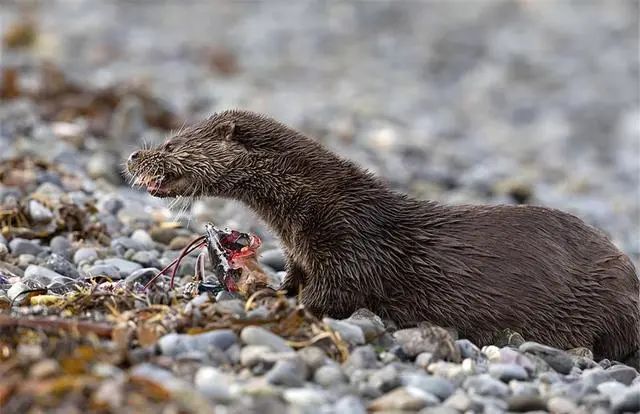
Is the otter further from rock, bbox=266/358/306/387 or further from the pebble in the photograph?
the pebble

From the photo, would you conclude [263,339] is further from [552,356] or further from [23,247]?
[23,247]

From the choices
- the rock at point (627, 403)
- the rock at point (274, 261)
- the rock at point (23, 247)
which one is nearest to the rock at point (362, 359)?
the rock at point (627, 403)

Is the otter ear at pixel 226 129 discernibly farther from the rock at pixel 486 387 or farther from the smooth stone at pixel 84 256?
the rock at pixel 486 387

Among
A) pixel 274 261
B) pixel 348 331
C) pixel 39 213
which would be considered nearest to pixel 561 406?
pixel 348 331

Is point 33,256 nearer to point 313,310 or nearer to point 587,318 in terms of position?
point 313,310

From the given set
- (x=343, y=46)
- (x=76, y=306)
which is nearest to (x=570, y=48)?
(x=343, y=46)
